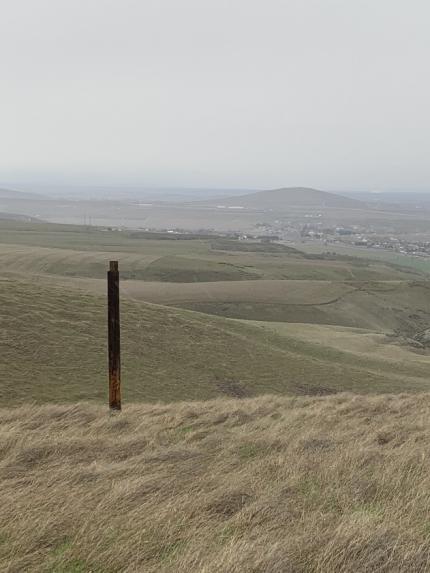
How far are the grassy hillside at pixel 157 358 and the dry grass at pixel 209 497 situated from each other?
333 inches

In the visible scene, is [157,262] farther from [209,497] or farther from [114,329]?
[209,497]

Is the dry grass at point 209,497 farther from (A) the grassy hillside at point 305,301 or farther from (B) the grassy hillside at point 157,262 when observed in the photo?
(B) the grassy hillside at point 157,262

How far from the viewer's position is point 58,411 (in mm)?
12250

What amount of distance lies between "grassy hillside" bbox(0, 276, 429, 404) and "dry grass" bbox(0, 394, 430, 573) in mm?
8457

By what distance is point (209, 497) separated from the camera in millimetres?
6469

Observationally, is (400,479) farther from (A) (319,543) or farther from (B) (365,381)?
(B) (365,381)

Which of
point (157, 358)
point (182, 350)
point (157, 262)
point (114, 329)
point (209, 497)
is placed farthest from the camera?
point (157, 262)

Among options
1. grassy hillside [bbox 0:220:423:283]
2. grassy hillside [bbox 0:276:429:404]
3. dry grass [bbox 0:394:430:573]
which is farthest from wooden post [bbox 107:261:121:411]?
grassy hillside [bbox 0:220:423:283]

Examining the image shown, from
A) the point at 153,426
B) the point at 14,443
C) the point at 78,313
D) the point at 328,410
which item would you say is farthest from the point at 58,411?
the point at 78,313

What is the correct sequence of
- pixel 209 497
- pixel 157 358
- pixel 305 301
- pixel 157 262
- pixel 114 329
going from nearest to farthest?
pixel 209 497 → pixel 114 329 → pixel 157 358 → pixel 305 301 → pixel 157 262

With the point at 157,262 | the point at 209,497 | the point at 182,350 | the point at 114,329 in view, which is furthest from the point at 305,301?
the point at 209,497

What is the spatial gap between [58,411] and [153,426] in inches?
98.9

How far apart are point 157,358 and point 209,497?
19.3 metres

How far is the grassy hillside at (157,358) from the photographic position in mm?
20109
